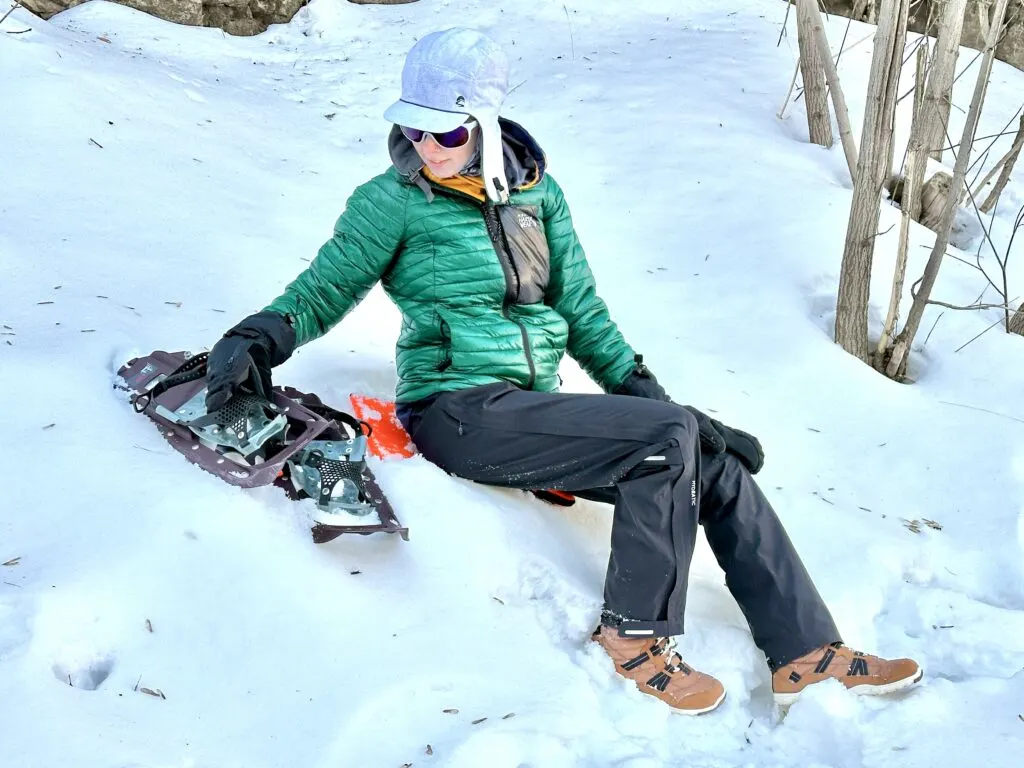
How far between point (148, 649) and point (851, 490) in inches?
101

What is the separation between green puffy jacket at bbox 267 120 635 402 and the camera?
291cm

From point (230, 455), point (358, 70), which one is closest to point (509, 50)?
point (358, 70)

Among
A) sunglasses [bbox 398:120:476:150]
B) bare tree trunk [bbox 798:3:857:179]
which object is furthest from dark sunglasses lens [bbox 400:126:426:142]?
bare tree trunk [bbox 798:3:857:179]

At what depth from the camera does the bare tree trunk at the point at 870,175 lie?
414cm

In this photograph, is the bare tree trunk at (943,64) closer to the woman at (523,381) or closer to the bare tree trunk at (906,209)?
the bare tree trunk at (906,209)

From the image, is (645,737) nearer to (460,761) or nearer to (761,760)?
(761,760)

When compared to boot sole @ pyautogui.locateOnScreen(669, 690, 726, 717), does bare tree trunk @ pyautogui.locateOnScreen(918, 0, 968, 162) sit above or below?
above

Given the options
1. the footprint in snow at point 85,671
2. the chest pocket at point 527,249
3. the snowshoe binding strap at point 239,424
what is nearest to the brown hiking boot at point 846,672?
the chest pocket at point 527,249

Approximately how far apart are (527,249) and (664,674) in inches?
52.2

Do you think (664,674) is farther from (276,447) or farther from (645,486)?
(276,447)

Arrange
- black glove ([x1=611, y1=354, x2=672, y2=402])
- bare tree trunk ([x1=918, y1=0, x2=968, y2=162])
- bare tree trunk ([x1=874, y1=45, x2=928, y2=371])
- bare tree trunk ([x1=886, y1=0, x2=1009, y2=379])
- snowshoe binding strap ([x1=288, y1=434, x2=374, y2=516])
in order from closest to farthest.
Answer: snowshoe binding strap ([x1=288, y1=434, x2=374, y2=516])
black glove ([x1=611, y1=354, x2=672, y2=402])
bare tree trunk ([x1=886, y1=0, x2=1009, y2=379])
bare tree trunk ([x1=874, y1=45, x2=928, y2=371])
bare tree trunk ([x1=918, y1=0, x2=968, y2=162])

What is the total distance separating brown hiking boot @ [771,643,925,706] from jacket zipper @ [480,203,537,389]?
43.8 inches

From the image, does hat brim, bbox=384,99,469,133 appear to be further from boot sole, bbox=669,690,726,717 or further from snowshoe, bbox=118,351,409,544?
boot sole, bbox=669,690,726,717

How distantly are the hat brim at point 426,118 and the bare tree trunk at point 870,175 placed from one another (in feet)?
7.41
